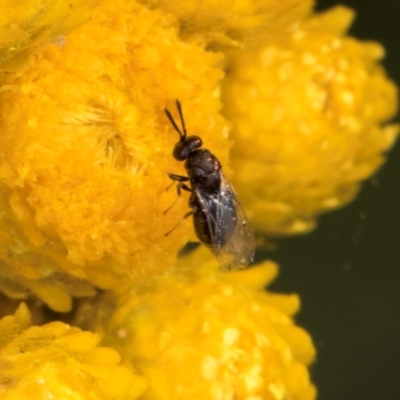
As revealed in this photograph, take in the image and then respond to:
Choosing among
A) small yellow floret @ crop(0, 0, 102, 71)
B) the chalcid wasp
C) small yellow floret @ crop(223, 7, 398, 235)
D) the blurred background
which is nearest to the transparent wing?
the chalcid wasp

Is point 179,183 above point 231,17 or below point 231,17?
below

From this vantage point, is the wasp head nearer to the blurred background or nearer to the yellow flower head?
the yellow flower head

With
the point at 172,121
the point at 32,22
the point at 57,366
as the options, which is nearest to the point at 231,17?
the point at 172,121

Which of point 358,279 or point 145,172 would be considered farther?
point 358,279

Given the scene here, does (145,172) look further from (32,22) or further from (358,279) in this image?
(358,279)

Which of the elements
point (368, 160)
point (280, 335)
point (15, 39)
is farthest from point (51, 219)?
point (368, 160)

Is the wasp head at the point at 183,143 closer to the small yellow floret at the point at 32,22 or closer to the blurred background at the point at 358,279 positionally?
the small yellow floret at the point at 32,22

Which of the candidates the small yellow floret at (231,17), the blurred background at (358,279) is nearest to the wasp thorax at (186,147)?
the small yellow floret at (231,17)
